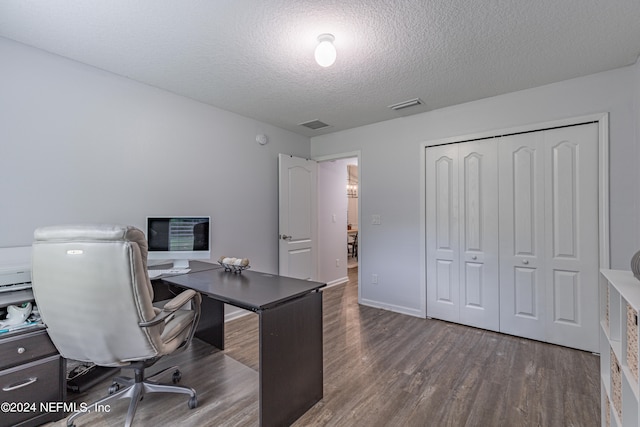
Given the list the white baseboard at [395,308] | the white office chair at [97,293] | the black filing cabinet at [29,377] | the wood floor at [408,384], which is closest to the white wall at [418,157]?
the white baseboard at [395,308]

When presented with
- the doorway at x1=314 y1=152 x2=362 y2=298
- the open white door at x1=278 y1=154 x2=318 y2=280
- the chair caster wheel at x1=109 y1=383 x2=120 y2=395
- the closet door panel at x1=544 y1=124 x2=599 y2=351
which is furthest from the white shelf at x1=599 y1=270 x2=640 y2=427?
the doorway at x1=314 y1=152 x2=362 y2=298

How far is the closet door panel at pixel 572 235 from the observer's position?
8.31ft

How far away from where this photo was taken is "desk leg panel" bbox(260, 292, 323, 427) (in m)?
1.57

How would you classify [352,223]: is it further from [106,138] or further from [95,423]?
[95,423]

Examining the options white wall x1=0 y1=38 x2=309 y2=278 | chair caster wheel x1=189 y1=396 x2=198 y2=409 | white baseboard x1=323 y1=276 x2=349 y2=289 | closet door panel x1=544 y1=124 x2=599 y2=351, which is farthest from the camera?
white baseboard x1=323 y1=276 x2=349 y2=289

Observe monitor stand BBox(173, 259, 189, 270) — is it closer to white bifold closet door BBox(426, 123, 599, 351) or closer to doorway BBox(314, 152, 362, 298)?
Result: doorway BBox(314, 152, 362, 298)

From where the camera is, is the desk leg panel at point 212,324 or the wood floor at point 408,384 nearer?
the wood floor at point 408,384

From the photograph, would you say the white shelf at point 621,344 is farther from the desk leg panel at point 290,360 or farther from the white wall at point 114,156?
the white wall at point 114,156

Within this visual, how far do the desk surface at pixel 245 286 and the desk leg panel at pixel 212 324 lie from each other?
529 millimetres

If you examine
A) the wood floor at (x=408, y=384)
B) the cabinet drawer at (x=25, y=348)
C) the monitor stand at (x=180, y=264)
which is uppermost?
the monitor stand at (x=180, y=264)

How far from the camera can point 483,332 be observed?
119 inches

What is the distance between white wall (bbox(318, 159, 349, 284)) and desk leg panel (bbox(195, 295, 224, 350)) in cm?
209

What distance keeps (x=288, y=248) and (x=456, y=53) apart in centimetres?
285

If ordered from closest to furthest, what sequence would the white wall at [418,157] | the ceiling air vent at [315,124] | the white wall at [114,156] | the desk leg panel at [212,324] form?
the white wall at [114,156], the white wall at [418,157], the desk leg panel at [212,324], the ceiling air vent at [315,124]
